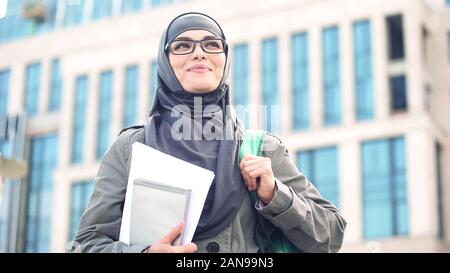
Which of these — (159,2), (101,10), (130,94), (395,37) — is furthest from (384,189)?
(101,10)

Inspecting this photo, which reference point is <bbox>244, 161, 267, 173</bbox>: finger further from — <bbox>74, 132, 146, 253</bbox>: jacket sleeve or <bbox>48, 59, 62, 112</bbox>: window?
<bbox>48, 59, 62, 112</bbox>: window

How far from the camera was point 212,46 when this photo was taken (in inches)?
105

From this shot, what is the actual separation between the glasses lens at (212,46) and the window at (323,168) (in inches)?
1141

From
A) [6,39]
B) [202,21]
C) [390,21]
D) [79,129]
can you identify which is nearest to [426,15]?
[390,21]

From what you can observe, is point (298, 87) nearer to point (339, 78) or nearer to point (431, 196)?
point (339, 78)

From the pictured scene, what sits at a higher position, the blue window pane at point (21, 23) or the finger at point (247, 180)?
the blue window pane at point (21, 23)

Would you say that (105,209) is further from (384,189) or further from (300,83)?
(300,83)

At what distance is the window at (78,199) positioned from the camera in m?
36.7

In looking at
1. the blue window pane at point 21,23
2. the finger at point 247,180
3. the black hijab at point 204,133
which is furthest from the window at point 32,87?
the finger at point 247,180

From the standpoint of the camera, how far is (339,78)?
3291cm

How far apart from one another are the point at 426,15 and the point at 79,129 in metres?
14.0

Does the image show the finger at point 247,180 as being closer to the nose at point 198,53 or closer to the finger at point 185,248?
the finger at point 185,248

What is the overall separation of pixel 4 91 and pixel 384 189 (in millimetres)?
18479

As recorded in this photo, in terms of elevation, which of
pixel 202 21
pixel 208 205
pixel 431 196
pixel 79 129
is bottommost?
pixel 208 205
